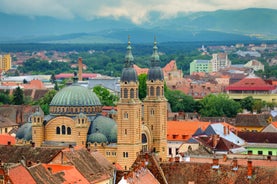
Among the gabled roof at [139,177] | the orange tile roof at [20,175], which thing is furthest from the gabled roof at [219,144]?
the orange tile roof at [20,175]

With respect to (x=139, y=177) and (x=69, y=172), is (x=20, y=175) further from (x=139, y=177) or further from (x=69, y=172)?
(x=139, y=177)

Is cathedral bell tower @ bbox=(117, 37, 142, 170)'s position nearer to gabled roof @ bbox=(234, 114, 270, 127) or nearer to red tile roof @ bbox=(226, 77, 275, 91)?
gabled roof @ bbox=(234, 114, 270, 127)

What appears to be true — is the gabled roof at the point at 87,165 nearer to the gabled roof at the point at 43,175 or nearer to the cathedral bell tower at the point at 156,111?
the gabled roof at the point at 43,175

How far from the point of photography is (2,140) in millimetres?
96688

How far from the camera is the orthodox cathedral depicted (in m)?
92.2

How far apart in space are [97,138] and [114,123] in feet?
12.7

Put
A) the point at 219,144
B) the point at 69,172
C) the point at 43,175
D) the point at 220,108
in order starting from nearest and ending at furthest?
the point at 43,175 < the point at 69,172 < the point at 219,144 < the point at 220,108

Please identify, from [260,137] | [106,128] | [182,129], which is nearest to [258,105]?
[182,129]

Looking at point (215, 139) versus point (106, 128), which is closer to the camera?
point (215, 139)

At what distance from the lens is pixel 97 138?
93.6 metres

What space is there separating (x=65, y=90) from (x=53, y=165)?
108 ft

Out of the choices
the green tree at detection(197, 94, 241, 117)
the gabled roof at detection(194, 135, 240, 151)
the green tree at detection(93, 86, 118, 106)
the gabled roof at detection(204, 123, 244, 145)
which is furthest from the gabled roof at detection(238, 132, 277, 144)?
the green tree at detection(197, 94, 241, 117)

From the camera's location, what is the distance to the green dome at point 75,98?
319ft

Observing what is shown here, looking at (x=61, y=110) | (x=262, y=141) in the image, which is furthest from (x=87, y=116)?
(x=262, y=141)
